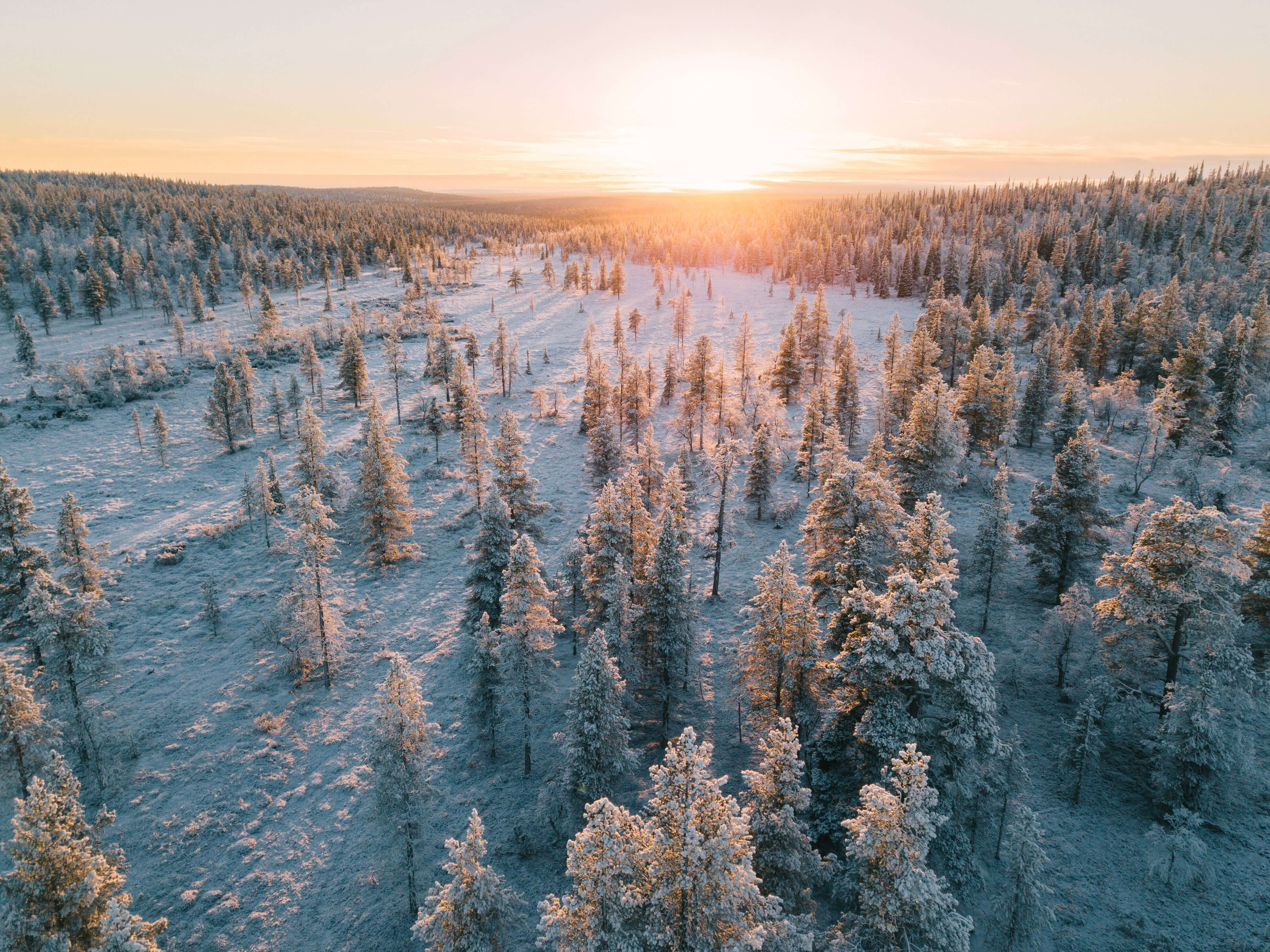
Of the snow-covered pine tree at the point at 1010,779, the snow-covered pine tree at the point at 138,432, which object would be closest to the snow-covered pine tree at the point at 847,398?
the snow-covered pine tree at the point at 1010,779

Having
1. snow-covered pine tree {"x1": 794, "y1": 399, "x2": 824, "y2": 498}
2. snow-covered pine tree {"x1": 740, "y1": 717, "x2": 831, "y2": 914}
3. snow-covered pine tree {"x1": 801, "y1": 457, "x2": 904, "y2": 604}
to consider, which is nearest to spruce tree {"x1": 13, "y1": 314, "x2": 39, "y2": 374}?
snow-covered pine tree {"x1": 794, "y1": 399, "x2": 824, "y2": 498}

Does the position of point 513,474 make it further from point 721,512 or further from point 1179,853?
point 1179,853

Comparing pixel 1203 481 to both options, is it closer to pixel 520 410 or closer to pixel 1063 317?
pixel 1063 317

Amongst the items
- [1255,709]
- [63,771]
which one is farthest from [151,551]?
[1255,709]

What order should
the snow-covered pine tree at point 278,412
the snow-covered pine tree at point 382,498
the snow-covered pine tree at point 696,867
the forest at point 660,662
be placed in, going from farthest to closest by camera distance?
the snow-covered pine tree at point 278,412, the snow-covered pine tree at point 382,498, the forest at point 660,662, the snow-covered pine tree at point 696,867

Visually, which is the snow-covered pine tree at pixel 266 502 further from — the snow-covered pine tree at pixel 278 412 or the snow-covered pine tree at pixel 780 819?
the snow-covered pine tree at pixel 780 819

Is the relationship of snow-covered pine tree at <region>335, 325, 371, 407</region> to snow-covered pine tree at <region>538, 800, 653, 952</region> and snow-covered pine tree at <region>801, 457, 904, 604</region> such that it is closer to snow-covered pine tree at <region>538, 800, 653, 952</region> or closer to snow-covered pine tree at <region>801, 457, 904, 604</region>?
snow-covered pine tree at <region>801, 457, 904, 604</region>
